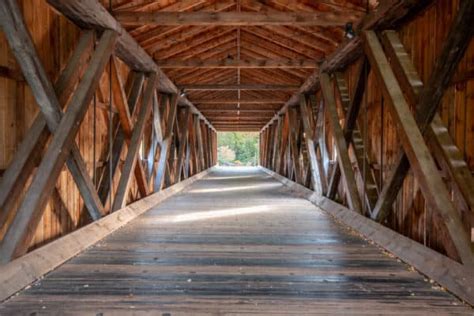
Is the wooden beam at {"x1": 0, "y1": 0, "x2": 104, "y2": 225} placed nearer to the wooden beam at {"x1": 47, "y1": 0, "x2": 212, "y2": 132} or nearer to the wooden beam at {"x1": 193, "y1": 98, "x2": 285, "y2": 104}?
the wooden beam at {"x1": 47, "y1": 0, "x2": 212, "y2": 132}

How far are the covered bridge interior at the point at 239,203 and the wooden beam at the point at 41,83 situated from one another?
1 cm

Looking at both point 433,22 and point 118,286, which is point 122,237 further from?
point 433,22

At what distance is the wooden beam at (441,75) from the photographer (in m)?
2.54

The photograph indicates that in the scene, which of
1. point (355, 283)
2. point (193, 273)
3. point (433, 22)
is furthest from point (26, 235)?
point (433, 22)

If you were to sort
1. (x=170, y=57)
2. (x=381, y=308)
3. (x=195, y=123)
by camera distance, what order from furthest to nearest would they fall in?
(x=195, y=123) → (x=170, y=57) → (x=381, y=308)

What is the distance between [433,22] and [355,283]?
2.48 m

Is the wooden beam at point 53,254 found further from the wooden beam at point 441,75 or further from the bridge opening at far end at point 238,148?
the bridge opening at far end at point 238,148

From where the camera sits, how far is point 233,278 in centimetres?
265

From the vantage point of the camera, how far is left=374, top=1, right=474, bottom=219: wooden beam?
254 cm

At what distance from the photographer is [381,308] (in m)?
2.17

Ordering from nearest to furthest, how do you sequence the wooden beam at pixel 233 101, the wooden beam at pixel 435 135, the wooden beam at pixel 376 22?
the wooden beam at pixel 435 135, the wooden beam at pixel 376 22, the wooden beam at pixel 233 101

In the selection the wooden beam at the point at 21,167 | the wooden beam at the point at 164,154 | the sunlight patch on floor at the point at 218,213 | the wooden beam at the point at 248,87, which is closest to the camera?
the wooden beam at the point at 21,167

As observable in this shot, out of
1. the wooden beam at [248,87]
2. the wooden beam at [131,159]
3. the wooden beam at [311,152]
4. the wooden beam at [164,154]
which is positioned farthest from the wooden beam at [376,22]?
the wooden beam at [164,154]

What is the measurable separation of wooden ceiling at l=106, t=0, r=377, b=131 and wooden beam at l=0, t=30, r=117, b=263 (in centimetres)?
117
